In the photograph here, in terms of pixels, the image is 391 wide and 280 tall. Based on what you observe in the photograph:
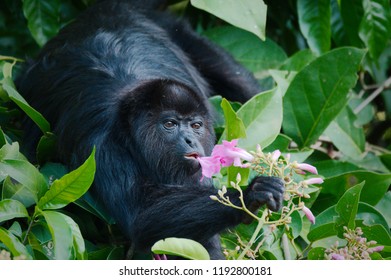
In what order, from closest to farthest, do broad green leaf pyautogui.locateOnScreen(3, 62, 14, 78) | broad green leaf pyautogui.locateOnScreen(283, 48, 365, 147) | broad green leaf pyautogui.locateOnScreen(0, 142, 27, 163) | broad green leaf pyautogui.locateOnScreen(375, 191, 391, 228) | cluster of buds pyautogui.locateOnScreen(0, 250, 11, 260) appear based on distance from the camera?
1. cluster of buds pyautogui.locateOnScreen(0, 250, 11, 260)
2. broad green leaf pyautogui.locateOnScreen(0, 142, 27, 163)
3. broad green leaf pyautogui.locateOnScreen(375, 191, 391, 228)
4. broad green leaf pyautogui.locateOnScreen(283, 48, 365, 147)
5. broad green leaf pyautogui.locateOnScreen(3, 62, 14, 78)

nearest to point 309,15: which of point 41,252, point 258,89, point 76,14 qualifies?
point 258,89

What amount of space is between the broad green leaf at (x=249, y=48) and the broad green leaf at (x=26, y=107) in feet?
6.12

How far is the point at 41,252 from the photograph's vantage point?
4031 millimetres

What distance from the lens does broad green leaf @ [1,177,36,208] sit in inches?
169

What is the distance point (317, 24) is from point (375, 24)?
40 centimetres

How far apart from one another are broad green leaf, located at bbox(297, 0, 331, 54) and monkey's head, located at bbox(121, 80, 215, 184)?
1541mm

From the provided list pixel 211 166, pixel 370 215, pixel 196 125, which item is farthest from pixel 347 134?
pixel 211 166

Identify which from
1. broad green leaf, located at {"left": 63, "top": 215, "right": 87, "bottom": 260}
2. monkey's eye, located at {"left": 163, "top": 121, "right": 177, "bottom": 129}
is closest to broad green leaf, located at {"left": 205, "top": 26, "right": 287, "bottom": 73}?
monkey's eye, located at {"left": 163, "top": 121, "right": 177, "bottom": 129}

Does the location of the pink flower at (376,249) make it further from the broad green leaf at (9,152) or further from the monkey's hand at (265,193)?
the broad green leaf at (9,152)

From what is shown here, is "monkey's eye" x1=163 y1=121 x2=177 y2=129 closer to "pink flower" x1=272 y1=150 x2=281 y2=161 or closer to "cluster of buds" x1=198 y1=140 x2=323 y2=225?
"cluster of buds" x1=198 y1=140 x2=323 y2=225

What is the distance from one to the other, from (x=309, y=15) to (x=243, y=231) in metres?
2.08

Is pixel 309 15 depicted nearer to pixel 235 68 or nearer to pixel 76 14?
pixel 235 68
